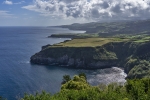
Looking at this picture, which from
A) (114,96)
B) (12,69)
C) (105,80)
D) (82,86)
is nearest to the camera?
(114,96)

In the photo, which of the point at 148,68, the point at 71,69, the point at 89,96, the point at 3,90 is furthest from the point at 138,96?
the point at 71,69

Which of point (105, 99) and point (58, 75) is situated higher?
point (105, 99)

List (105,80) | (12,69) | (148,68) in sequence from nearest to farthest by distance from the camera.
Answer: (105,80)
(148,68)
(12,69)

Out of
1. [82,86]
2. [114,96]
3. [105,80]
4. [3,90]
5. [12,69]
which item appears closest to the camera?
[114,96]

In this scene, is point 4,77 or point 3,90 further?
point 4,77

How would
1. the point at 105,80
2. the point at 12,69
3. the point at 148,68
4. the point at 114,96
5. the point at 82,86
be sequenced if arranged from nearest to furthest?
the point at 114,96 → the point at 82,86 → the point at 105,80 → the point at 148,68 → the point at 12,69

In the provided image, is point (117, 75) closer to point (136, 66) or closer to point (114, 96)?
point (136, 66)

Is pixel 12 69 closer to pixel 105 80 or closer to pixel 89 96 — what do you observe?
pixel 105 80

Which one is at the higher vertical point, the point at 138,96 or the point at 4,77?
the point at 138,96

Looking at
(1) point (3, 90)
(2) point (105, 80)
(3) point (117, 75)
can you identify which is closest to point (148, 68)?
(3) point (117, 75)
